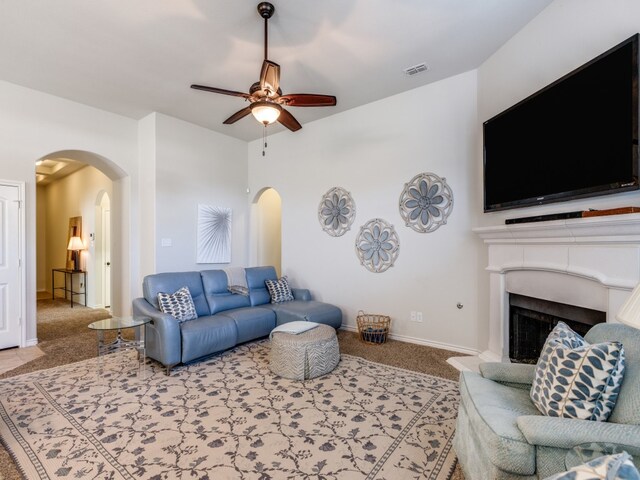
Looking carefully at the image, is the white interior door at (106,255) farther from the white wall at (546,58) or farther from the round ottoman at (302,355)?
the white wall at (546,58)

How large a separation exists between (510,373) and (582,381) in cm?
49

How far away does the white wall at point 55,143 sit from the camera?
393cm

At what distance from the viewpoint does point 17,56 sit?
3.38m

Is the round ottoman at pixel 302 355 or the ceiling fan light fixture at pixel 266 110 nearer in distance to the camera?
the ceiling fan light fixture at pixel 266 110

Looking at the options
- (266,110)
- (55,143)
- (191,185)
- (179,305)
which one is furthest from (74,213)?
(266,110)

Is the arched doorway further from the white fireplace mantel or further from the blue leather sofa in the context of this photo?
the white fireplace mantel

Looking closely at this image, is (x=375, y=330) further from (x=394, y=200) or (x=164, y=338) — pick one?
(x=164, y=338)

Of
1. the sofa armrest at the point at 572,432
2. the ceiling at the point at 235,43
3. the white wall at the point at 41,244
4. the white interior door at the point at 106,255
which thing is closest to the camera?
the sofa armrest at the point at 572,432

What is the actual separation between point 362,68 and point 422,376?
3228 mm

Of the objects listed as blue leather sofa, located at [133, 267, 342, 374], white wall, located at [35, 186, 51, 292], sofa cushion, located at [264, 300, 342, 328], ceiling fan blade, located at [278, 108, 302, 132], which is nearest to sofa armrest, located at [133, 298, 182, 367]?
blue leather sofa, located at [133, 267, 342, 374]

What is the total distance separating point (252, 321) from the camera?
4.02 meters

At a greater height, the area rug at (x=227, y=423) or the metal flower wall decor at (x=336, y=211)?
the metal flower wall decor at (x=336, y=211)

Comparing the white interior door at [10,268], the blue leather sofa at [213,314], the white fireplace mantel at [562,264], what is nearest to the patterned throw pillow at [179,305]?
the blue leather sofa at [213,314]

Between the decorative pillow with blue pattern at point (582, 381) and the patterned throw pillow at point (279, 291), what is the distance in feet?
11.7
